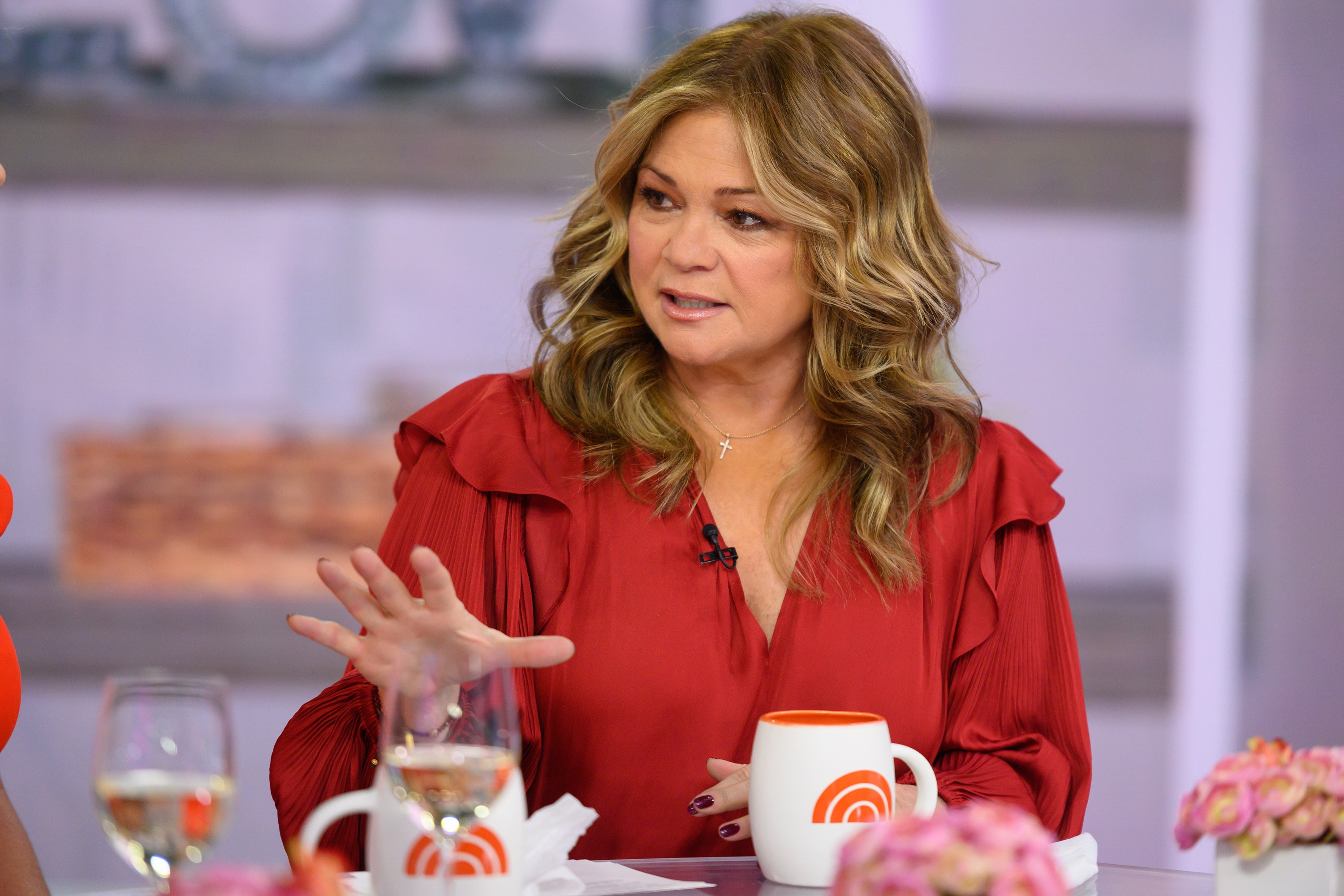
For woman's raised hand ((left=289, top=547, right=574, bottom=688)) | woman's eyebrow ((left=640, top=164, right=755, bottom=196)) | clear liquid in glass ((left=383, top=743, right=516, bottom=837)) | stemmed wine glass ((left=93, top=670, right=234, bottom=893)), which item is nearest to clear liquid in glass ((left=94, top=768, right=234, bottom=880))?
stemmed wine glass ((left=93, top=670, right=234, bottom=893))

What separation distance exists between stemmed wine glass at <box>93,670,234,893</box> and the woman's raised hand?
22 centimetres

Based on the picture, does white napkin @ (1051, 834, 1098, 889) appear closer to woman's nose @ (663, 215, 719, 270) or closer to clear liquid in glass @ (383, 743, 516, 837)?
clear liquid in glass @ (383, 743, 516, 837)

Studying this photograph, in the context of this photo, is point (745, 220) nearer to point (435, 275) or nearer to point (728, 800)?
point (728, 800)

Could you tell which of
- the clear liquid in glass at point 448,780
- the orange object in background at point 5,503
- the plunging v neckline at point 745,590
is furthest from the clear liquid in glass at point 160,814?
the plunging v neckline at point 745,590

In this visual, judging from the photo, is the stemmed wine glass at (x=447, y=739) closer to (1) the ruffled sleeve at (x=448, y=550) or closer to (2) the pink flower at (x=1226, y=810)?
(2) the pink flower at (x=1226, y=810)

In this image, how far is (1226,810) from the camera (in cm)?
100

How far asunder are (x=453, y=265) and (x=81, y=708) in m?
1.39

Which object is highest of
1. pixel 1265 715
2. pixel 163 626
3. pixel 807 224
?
pixel 807 224

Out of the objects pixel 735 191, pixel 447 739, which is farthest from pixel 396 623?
pixel 735 191

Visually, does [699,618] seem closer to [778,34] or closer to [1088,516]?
[778,34]

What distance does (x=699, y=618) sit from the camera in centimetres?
164

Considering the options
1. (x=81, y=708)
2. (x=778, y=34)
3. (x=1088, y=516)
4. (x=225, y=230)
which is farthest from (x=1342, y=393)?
(x=81, y=708)

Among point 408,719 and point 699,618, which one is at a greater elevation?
point 408,719

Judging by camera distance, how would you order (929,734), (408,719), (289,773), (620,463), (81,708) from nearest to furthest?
(408,719), (289,773), (929,734), (620,463), (81,708)
